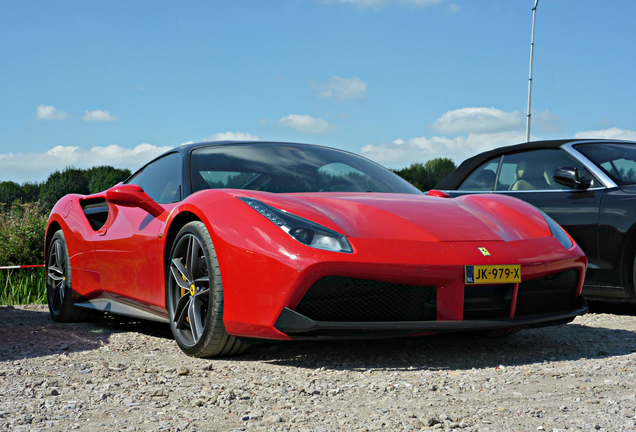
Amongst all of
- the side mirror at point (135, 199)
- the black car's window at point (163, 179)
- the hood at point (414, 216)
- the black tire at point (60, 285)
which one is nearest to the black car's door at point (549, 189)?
the hood at point (414, 216)

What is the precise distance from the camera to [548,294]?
11.9 ft

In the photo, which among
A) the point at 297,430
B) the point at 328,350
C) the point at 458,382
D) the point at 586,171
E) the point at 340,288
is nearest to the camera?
the point at 297,430

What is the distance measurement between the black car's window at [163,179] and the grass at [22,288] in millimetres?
5018

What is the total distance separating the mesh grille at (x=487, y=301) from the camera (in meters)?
3.33

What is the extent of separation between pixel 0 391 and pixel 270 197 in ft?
5.06

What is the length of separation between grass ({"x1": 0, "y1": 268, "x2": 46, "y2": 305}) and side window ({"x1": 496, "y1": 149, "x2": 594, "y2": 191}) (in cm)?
635

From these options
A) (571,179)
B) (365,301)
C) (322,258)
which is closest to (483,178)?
(571,179)

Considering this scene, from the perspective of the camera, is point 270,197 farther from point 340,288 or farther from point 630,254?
point 630,254

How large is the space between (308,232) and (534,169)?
358cm

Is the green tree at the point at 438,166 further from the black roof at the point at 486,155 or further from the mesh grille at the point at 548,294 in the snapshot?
the mesh grille at the point at 548,294

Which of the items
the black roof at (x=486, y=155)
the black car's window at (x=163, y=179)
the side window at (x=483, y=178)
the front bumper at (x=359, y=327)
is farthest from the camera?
the side window at (x=483, y=178)

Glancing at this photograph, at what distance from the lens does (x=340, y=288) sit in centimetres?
321

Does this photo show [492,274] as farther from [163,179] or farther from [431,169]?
[431,169]

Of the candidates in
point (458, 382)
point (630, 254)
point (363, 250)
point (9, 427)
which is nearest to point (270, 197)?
point (363, 250)
